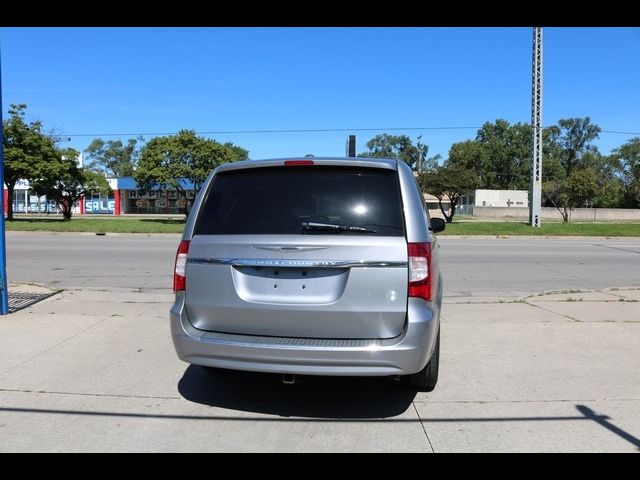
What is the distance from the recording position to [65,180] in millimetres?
34594

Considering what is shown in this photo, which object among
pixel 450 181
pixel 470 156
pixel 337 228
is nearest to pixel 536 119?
pixel 450 181

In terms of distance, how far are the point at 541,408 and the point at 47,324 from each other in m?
5.71

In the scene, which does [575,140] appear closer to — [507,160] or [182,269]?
[507,160]

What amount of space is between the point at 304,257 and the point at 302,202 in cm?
47

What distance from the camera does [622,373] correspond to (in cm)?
501

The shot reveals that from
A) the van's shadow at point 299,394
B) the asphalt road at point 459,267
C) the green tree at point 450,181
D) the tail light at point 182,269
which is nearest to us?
the tail light at point 182,269

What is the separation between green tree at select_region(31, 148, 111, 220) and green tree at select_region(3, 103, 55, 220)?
52 cm

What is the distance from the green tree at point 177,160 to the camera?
110 ft

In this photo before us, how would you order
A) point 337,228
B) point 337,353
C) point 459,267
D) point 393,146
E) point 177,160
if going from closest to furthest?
point 337,353 → point 337,228 → point 459,267 → point 177,160 → point 393,146

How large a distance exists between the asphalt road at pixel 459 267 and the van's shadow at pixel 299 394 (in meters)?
4.91

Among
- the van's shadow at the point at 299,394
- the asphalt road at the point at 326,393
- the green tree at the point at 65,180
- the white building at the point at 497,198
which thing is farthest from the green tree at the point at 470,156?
the van's shadow at the point at 299,394

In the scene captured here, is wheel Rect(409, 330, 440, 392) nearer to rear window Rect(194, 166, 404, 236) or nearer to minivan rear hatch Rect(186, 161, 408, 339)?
minivan rear hatch Rect(186, 161, 408, 339)

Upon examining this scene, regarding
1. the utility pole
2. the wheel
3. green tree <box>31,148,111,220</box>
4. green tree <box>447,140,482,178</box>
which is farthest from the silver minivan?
green tree <box>447,140,482,178</box>

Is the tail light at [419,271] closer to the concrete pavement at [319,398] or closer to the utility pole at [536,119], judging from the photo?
the concrete pavement at [319,398]
